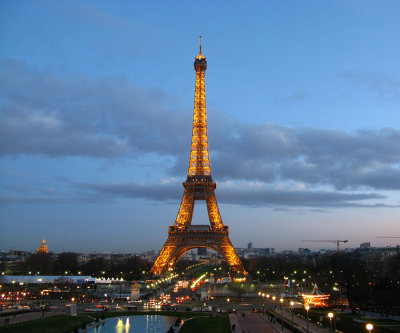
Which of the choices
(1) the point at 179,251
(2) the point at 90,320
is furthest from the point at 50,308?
(1) the point at 179,251

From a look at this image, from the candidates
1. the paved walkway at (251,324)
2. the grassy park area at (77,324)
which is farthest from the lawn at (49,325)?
the paved walkway at (251,324)

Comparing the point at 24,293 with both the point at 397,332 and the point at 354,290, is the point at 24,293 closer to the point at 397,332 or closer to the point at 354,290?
the point at 354,290

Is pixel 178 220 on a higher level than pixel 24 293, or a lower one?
higher

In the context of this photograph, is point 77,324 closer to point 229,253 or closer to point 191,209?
point 229,253

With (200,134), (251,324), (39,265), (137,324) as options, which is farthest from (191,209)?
(39,265)

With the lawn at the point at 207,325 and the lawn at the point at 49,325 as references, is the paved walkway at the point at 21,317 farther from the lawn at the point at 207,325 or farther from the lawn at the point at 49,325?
the lawn at the point at 207,325
